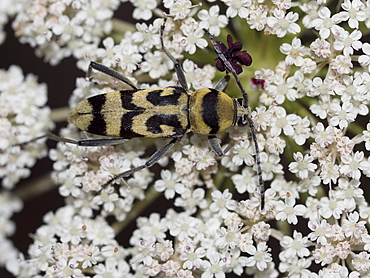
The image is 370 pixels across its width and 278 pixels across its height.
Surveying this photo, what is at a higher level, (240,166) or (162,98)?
(162,98)

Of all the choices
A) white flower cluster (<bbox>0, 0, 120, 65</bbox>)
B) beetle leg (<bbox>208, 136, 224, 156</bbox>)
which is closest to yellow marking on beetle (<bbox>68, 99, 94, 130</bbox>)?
white flower cluster (<bbox>0, 0, 120, 65</bbox>)

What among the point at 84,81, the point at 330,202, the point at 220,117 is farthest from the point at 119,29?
the point at 330,202

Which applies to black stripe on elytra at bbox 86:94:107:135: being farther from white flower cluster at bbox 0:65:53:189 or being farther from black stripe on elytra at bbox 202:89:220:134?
white flower cluster at bbox 0:65:53:189

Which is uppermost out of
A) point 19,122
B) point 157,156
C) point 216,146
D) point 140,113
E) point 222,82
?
point 222,82

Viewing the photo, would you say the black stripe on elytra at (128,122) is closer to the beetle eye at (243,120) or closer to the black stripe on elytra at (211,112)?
the black stripe on elytra at (211,112)

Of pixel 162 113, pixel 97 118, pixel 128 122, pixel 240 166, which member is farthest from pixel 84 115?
pixel 240 166

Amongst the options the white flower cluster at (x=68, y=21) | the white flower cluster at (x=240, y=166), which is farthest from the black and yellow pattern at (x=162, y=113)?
the white flower cluster at (x=68, y=21)

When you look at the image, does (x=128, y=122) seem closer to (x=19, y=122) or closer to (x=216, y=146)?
(x=216, y=146)
